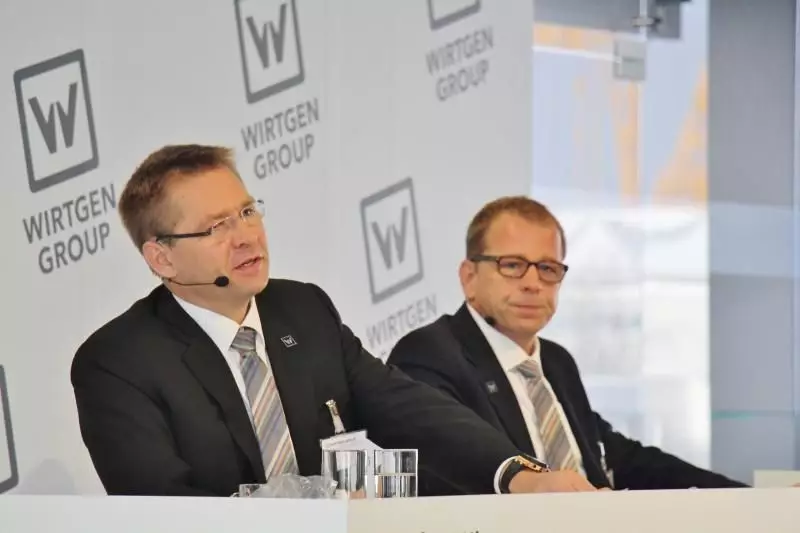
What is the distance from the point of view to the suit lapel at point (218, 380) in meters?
3.11

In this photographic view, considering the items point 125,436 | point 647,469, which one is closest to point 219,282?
point 125,436

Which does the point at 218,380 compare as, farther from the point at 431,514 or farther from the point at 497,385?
the point at 431,514

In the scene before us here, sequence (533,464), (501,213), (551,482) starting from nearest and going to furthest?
(551,482), (533,464), (501,213)

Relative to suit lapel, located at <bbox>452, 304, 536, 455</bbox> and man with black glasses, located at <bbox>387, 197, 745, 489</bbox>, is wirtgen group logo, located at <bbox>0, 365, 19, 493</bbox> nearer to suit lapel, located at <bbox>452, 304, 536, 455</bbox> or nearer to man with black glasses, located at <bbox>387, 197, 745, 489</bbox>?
man with black glasses, located at <bbox>387, 197, 745, 489</bbox>

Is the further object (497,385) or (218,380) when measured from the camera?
(497,385)

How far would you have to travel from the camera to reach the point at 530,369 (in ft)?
12.6

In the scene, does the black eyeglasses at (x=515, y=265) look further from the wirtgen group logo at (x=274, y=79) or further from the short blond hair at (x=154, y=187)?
the short blond hair at (x=154, y=187)

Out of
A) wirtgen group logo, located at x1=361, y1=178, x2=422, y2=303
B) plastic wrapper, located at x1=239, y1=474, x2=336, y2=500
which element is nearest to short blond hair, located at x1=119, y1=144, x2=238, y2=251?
wirtgen group logo, located at x1=361, y1=178, x2=422, y2=303

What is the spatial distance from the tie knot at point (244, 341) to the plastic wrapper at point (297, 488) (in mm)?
938

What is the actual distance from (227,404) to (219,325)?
0.20m

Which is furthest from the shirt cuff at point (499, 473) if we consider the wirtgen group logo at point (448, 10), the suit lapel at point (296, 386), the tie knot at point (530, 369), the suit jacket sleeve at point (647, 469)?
the wirtgen group logo at point (448, 10)

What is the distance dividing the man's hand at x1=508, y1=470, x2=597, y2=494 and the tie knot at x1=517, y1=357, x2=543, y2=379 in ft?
3.26

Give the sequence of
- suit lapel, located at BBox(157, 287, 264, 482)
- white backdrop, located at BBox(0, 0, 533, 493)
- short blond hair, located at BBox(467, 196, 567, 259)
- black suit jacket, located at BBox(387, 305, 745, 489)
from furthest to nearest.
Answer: short blond hair, located at BBox(467, 196, 567, 259)
black suit jacket, located at BBox(387, 305, 745, 489)
white backdrop, located at BBox(0, 0, 533, 493)
suit lapel, located at BBox(157, 287, 264, 482)

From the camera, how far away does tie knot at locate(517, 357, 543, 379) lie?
3832mm
